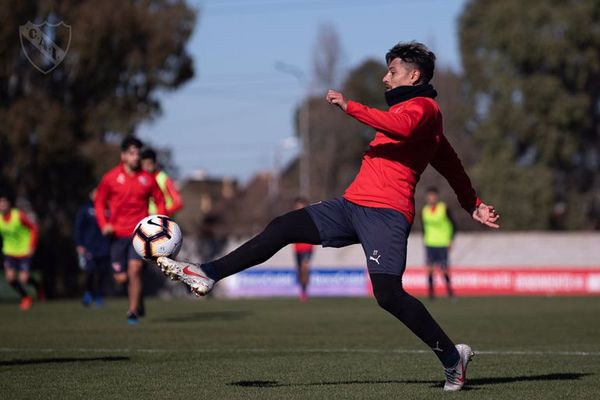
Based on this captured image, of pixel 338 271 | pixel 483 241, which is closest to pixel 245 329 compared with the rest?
pixel 338 271

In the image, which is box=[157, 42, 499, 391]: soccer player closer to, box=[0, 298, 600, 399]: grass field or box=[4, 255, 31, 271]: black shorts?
box=[0, 298, 600, 399]: grass field

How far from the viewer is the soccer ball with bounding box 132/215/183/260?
24.8 feet

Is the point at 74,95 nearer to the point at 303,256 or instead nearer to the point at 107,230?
the point at 303,256

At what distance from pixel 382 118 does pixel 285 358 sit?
3532 mm

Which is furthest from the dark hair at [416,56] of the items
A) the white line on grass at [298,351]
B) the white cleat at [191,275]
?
the white line on grass at [298,351]

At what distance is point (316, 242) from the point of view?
745cm

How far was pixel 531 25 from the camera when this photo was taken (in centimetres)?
4784

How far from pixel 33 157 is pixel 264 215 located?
34.5 metres

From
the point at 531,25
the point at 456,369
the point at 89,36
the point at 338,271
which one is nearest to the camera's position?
the point at 456,369

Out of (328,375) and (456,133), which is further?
(456,133)

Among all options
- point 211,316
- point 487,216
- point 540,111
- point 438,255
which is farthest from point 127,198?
point 540,111

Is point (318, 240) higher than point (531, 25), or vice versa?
point (531, 25)

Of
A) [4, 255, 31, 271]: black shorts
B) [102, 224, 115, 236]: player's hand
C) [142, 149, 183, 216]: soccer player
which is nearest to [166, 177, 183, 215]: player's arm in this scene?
[142, 149, 183, 216]: soccer player

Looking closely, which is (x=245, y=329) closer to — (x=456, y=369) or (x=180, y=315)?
(x=180, y=315)
